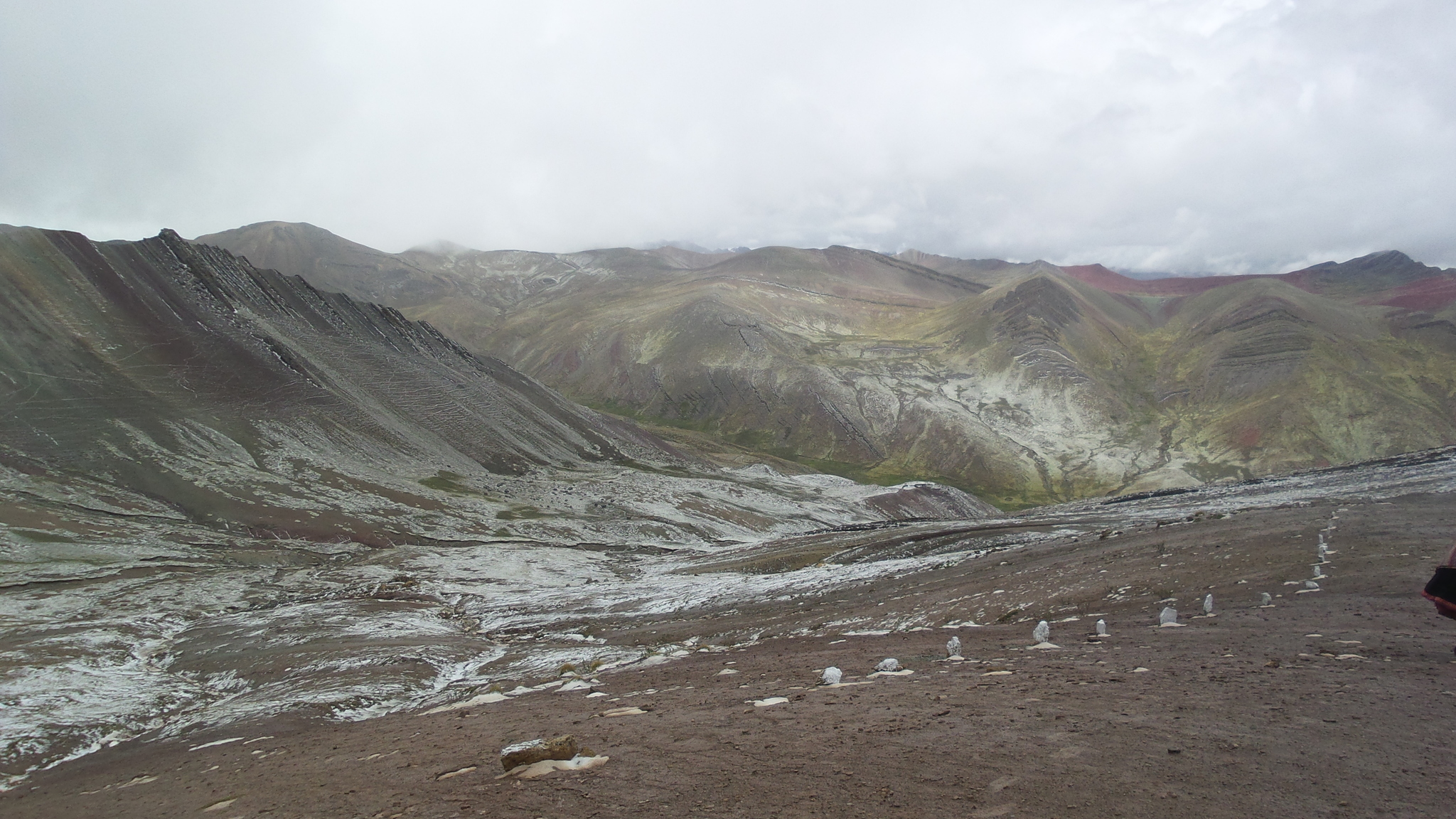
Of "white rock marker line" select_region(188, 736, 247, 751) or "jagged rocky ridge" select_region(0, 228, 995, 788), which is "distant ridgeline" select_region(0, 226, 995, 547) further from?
"white rock marker line" select_region(188, 736, 247, 751)

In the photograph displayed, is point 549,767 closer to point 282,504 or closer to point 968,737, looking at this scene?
point 968,737

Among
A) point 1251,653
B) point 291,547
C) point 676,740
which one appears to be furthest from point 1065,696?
point 291,547

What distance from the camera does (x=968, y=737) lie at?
8977 millimetres

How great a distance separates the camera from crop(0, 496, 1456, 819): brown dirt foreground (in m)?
7.27

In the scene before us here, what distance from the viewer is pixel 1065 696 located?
1039 centimetres

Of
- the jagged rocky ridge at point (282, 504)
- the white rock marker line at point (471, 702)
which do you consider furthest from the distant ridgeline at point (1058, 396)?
the white rock marker line at point (471, 702)

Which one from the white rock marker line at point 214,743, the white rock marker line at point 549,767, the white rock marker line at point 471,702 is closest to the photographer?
the white rock marker line at point 549,767

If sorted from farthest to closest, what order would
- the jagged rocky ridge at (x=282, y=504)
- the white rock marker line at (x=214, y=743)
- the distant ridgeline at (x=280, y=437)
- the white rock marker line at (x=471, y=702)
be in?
the distant ridgeline at (x=280, y=437) → the jagged rocky ridge at (x=282, y=504) → the white rock marker line at (x=471, y=702) → the white rock marker line at (x=214, y=743)

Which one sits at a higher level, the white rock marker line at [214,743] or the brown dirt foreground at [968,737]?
the brown dirt foreground at [968,737]

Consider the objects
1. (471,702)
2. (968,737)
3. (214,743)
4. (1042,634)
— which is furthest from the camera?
(471,702)

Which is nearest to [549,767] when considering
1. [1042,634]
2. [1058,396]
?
[1042,634]

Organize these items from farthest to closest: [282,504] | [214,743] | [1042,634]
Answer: [282,504] < [214,743] < [1042,634]

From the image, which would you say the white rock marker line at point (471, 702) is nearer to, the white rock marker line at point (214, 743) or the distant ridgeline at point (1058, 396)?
the white rock marker line at point (214, 743)

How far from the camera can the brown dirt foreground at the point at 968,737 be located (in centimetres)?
727
